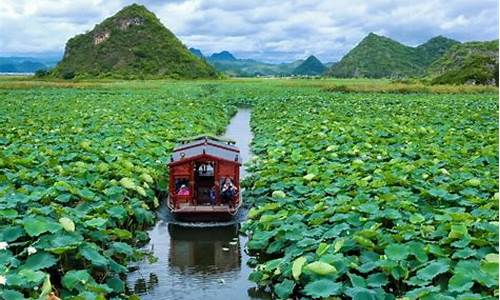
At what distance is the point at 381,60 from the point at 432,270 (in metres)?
115

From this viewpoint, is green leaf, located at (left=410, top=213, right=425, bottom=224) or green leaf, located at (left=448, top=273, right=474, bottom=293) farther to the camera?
green leaf, located at (left=410, top=213, right=425, bottom=224)

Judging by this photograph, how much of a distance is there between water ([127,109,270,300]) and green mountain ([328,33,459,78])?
105m

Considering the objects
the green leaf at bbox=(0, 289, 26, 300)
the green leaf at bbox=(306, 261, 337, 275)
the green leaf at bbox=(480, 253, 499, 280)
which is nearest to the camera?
the green leaf at bbox=(0, 289, 26, 300)

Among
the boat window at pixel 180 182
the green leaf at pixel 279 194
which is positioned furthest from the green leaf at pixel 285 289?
the boat window at pixel 180 182

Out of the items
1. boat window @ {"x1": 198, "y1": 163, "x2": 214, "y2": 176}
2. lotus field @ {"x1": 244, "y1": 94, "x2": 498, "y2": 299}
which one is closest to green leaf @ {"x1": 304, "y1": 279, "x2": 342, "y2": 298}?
lotus field @ {"x1": 244, "y1": 94, "x2": 498, "y2": 299}

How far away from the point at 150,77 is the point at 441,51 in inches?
3034

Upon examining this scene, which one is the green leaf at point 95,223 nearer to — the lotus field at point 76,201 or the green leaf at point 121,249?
the lotus field at point 76,201

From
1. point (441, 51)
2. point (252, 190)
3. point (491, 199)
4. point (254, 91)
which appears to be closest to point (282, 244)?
point (491, 199)

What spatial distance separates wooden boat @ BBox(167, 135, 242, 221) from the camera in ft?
38.5

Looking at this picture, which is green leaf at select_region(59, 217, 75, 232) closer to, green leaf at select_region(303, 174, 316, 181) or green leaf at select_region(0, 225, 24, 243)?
green leaf at select_region(0, 225, 24, 243)

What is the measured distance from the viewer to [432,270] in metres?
6.66

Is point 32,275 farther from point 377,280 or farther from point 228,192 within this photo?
point 228,192

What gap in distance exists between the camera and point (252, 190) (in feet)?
45.5

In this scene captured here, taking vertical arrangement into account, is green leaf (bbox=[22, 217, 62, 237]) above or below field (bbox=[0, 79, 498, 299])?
above
